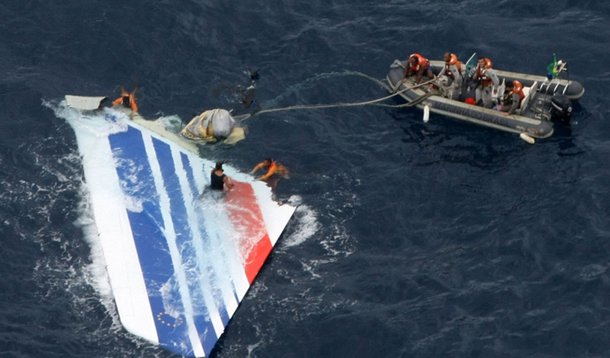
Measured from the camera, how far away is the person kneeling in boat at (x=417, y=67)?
172 ft

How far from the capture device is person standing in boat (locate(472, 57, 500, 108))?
168 ft

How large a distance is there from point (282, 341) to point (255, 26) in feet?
68.7

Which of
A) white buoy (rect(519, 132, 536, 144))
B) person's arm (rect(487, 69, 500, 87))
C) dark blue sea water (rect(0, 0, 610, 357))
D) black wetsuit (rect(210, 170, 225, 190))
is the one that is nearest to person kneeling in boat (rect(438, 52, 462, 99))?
person's arm (rect(487, 69, 500, 87))

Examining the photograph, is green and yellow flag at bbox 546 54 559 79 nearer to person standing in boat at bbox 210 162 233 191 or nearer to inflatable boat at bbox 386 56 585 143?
inflatable boat at bbox 386 56 585 143

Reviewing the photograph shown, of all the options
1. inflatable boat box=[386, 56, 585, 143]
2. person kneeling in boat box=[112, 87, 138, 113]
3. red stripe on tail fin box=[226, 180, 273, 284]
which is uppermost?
person kneeling in boat box=[112, 87, 138, 113]

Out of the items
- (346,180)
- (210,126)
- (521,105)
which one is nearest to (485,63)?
(521,105)

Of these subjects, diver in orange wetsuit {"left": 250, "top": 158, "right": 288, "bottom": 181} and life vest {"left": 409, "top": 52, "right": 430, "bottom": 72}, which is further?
life vest {"left": 409, "top": 52, "right": 430, "bottom": 72}

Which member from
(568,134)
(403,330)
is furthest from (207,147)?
(568,134)

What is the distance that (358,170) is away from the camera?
48531mm

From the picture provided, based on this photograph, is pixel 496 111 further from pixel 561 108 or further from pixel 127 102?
pixel 127 102

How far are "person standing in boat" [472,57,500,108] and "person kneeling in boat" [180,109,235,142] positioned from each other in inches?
481

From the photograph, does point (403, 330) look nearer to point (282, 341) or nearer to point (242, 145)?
point (282, 341)

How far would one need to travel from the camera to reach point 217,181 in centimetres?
4634

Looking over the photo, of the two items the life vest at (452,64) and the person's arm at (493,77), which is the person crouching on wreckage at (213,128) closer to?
the life vest at (452,64)
